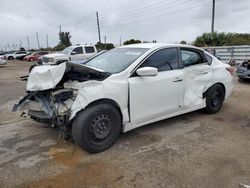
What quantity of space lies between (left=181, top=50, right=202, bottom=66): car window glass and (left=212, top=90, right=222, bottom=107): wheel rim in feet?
2.69

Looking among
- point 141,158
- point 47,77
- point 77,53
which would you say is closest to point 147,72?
point 141,158

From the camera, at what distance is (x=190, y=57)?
474 centimetres

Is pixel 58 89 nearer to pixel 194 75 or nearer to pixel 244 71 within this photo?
pixel 194 75

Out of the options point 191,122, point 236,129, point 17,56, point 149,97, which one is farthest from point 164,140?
point 17,56

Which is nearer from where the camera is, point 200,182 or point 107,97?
point 200,182

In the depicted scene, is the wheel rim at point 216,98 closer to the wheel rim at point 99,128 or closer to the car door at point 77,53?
the wheel rim at point 99,128

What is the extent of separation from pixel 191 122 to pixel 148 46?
173 centimetres

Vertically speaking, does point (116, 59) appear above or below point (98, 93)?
above

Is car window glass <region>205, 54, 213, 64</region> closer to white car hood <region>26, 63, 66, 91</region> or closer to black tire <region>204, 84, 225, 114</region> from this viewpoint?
black tire <region>204, 84, 225, 114</region>

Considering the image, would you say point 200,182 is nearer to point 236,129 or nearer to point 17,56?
→ point 236,129

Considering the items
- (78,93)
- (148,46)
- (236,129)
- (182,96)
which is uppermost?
(148,46)

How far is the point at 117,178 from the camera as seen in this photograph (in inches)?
114

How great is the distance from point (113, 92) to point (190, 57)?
79.1 inches

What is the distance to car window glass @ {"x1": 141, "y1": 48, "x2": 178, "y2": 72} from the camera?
13.3 ft
